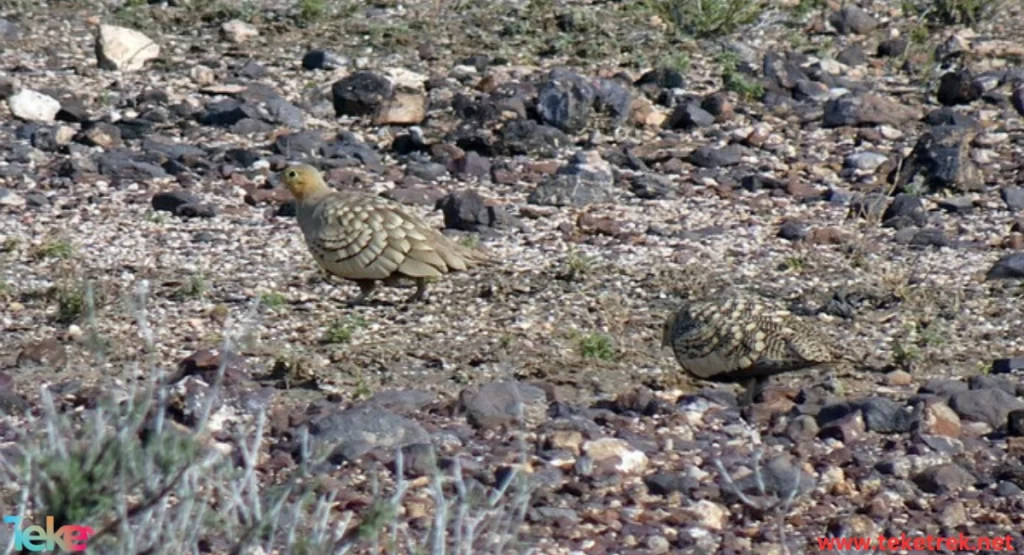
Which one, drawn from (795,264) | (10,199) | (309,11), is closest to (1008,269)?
(795,264)

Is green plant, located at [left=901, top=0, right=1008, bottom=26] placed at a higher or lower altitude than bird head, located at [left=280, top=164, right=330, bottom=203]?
lower

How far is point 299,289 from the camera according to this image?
8.89m

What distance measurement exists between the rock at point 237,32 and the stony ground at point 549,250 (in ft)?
0.09

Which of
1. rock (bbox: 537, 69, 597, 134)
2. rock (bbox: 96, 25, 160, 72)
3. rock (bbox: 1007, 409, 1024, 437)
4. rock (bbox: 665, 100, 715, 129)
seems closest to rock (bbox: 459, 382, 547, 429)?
rock (bbox: 1007, 409, 1024, 437)

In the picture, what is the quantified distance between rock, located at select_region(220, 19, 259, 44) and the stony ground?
27 mm

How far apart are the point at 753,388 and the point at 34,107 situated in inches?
224

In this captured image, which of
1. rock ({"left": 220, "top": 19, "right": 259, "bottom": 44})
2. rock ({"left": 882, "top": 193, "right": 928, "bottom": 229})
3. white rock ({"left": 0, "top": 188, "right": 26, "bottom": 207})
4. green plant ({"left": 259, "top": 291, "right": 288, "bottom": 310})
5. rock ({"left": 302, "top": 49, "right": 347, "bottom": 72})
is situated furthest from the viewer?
rock ({"left": 220, "top": 19, "right": 259, "bottom": 44})

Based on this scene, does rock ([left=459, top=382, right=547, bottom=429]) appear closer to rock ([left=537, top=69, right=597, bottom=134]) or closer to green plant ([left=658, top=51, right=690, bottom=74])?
rock ([left=537, top=69, right=597, bottom=134])

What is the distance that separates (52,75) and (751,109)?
14.5 feet

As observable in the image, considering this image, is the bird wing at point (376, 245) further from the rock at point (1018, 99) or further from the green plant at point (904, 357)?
the rock at point (1018, 99)

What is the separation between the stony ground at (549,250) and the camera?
5988 millimetres

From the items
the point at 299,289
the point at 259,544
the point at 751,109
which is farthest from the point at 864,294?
the point at 259,544

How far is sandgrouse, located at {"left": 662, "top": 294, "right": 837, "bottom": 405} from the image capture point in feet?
23.4

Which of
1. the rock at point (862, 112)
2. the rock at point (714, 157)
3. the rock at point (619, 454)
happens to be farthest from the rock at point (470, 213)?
the rock at point (619, 454)
